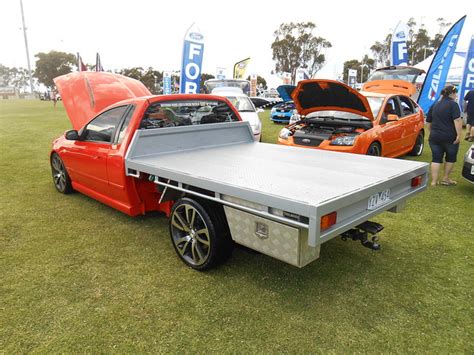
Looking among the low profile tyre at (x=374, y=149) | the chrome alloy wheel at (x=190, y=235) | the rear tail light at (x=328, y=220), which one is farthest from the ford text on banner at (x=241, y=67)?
the rear tail light at (x=328, y=220)

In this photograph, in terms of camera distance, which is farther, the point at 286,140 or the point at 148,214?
the point at 286,140

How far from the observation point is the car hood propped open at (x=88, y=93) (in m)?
6.23

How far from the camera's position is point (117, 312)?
9.19 ft

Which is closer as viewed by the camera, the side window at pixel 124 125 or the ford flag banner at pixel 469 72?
the side window at pixel 124 125

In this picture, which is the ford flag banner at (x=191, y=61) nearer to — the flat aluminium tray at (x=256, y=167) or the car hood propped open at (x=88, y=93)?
the car hood propped open at (x=88, y=93)

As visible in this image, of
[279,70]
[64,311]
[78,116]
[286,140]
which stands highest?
[279,70]

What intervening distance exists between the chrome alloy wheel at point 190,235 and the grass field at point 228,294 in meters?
0.15

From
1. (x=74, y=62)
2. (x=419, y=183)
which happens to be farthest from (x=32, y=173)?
(x=74, y=62)

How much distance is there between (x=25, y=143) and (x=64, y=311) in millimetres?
10348

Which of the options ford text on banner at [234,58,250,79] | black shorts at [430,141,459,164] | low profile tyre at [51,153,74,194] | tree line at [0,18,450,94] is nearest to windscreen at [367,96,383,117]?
black shorts at [430,141,459,164]

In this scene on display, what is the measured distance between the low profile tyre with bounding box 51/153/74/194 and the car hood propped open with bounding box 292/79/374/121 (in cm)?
422

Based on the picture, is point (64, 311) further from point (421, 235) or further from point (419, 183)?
point (421, 235)

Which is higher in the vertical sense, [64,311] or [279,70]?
[279,70]

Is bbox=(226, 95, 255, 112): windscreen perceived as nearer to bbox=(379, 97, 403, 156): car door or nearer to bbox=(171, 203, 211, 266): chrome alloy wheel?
bbox=(379, 97, 403, 156): car door
